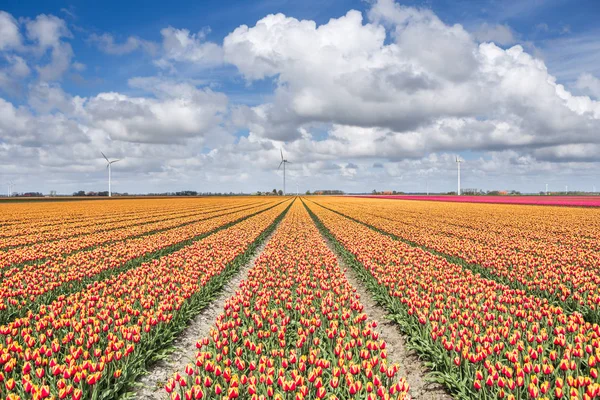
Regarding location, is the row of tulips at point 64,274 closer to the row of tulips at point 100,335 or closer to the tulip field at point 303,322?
the tulip field at point 303,322

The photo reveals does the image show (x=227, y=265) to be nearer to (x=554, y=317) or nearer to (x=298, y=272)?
(x=298, y=272)

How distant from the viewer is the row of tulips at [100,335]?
5605 millimetres

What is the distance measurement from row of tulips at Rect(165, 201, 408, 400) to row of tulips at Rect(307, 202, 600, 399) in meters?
1.14

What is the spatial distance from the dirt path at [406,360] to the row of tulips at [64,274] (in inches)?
364

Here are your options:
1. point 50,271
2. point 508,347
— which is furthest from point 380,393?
point 50,271

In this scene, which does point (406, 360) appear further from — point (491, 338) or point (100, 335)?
point (100, 335)

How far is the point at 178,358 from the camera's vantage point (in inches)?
306

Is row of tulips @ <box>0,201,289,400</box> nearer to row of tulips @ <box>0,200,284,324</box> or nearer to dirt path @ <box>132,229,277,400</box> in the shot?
dirt path @ <box>132,229,277,400</box>

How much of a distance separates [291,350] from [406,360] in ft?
8.82

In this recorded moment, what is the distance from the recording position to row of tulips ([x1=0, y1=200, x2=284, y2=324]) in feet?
32.9

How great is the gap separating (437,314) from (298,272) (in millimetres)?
6225

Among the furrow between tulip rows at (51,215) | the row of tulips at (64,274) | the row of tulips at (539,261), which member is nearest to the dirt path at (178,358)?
the row of tulips at (64,274)

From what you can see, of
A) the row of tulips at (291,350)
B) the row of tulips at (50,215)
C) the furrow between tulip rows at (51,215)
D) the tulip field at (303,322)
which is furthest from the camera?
the furrow between tulip rows at (51,215)

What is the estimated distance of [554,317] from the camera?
8.31 metres
